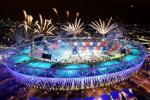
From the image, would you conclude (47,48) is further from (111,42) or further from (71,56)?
(111,42)

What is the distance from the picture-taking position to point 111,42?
A: 203 ft

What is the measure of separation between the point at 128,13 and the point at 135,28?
560 cm

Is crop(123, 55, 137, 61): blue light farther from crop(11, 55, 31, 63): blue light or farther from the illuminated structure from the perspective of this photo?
crop(11, 55, 31, 63): blue light

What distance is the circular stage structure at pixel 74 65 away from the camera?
46531mm

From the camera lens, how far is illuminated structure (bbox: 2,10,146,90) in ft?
153

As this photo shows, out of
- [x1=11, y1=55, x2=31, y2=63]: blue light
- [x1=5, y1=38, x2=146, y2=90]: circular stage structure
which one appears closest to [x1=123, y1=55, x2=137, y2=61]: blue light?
[x1=5, y1=38, x2=146, y2=90]: circular stage structure

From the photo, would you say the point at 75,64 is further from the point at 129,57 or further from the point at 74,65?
the point at 129,57

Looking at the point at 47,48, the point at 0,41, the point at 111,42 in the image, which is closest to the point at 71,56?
the point at 47,48

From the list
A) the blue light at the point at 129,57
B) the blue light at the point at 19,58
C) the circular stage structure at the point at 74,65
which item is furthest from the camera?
the blue light at the point at 19,58

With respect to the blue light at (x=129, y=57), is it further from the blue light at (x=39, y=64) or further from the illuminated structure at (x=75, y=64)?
the blue light at (x=39, y=64)

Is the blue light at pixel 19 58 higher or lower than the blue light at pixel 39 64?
higher

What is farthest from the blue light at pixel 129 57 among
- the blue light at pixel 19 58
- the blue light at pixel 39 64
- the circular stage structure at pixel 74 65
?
the blue light at pixel 19 58

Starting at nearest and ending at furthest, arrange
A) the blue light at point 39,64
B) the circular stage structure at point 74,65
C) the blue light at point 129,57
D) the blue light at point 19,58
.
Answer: the circular stage structure at point 74,65 → the blue light at point 39,64 → the blue light at point 129,57 → the blue light at point 19,58

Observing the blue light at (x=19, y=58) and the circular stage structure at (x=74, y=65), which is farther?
the blue light at (x=19, y=58)
